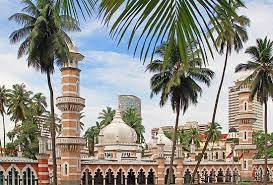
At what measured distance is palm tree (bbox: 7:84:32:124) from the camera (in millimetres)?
54406

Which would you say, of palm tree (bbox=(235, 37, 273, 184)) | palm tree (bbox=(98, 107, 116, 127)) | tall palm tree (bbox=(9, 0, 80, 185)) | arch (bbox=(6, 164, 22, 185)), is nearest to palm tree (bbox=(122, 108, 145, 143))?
palm tree (bbox=(98, 107, 116, 127))

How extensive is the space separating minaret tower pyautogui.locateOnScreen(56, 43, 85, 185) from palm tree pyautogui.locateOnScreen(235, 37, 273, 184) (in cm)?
1312

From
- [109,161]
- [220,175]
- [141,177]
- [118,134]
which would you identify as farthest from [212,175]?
[109,161]

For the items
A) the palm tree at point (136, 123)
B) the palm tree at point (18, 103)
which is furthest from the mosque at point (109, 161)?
the palm tree at point (18, 103)

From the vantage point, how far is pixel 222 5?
8.18 feet

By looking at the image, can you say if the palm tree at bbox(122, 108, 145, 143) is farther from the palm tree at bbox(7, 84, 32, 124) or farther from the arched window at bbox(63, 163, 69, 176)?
the arched window at bbox(63, 163, 69, 176)

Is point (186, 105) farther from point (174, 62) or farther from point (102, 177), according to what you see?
point (102, 177)

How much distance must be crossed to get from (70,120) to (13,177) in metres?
6.57

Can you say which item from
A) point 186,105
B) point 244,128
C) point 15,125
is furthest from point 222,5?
point 15,125

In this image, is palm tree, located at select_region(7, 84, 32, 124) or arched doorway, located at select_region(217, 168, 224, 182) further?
arched doorway, located at select_region(217, 168, 224, 182)

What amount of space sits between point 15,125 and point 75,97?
21.5 metres

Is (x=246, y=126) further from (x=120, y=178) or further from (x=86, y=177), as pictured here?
(x=86, y=177)

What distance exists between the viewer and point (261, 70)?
108ft

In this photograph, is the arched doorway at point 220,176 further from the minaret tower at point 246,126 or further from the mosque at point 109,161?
the minaret tower at point 246,126
